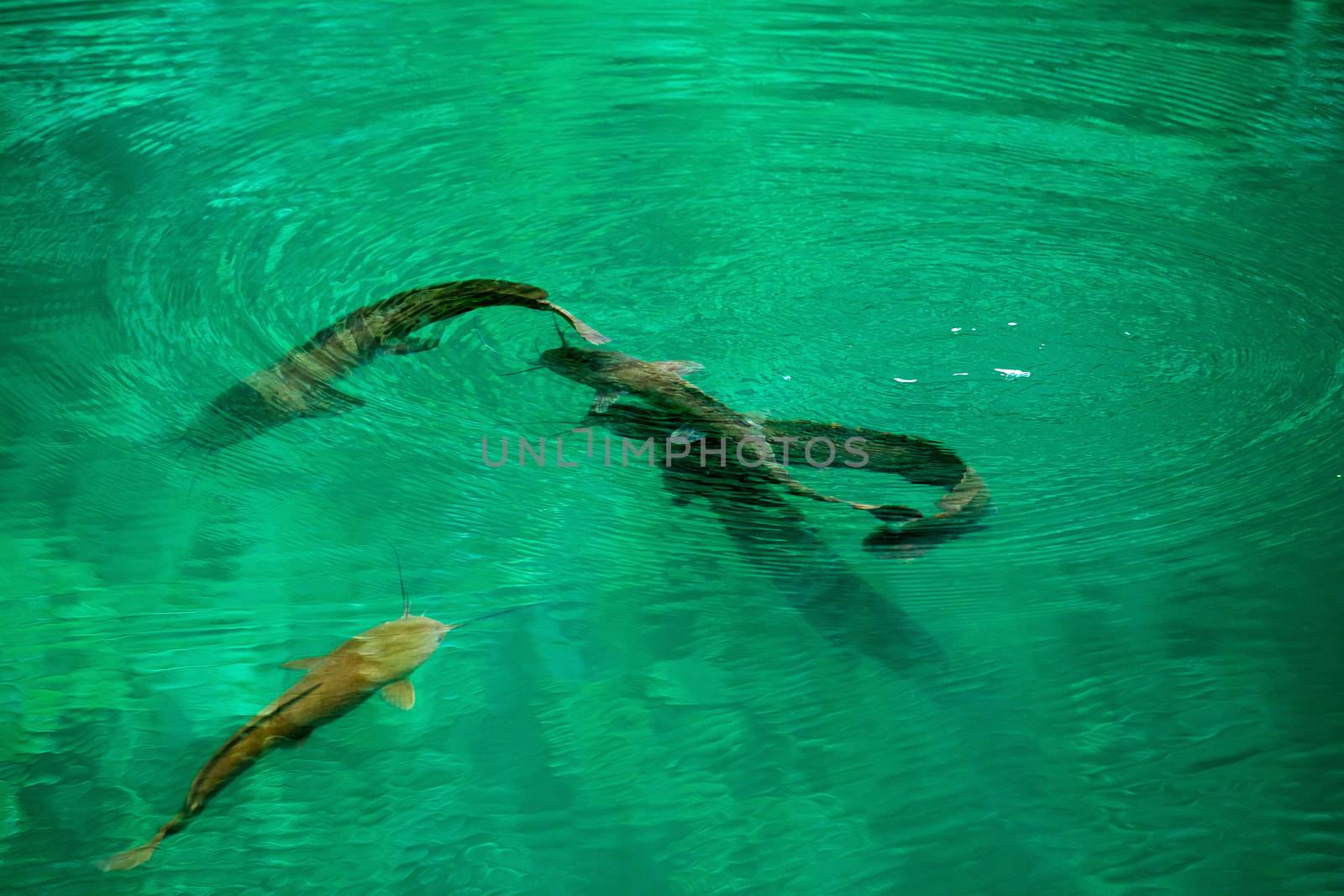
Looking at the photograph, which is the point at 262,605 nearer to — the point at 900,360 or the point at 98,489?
the point at 98,489

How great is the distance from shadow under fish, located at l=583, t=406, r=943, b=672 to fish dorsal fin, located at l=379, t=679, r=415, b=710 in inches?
17.8

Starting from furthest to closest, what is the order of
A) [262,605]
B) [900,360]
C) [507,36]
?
[507,36] < [900,360] < [262,605]

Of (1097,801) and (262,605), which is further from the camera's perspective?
(262,605)

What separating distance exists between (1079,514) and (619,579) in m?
0.60

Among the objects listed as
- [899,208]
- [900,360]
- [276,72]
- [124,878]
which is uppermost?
[276,72]

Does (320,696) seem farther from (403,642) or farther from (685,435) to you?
(685,435)

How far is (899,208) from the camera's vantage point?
7.59ft

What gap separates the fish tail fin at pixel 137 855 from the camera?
109 centimetres

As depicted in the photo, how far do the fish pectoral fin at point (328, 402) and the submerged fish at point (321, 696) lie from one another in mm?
452

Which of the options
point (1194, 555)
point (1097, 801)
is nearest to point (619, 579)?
point (1097, 801)

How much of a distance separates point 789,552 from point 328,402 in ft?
2.38

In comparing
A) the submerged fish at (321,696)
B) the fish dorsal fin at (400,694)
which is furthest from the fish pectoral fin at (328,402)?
the fish dorsal fin at (400,694)

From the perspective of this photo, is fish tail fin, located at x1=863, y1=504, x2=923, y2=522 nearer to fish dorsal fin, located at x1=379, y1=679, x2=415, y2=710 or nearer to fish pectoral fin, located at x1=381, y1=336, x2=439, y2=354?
fish dorsal fin, located at x1=379, y1=679, x2=415, y2=710

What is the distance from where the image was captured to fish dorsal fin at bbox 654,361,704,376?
1788 mm
